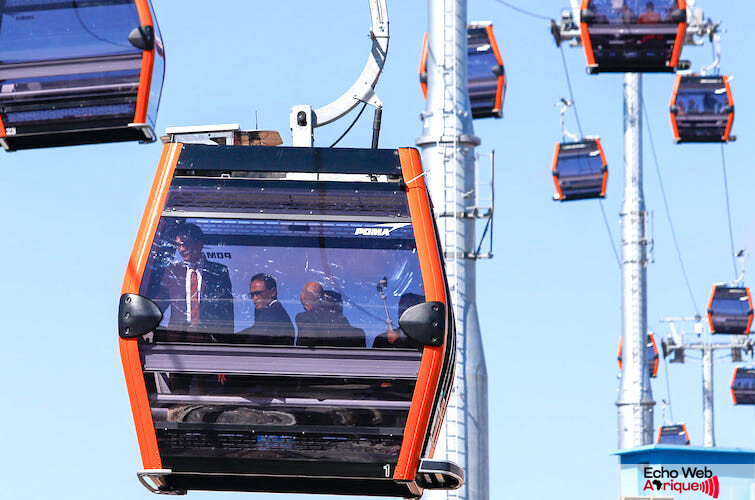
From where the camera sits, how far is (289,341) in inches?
414

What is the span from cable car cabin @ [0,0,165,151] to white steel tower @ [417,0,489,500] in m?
2.36

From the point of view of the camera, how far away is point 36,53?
1282 centimetres

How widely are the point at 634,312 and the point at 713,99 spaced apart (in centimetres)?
428

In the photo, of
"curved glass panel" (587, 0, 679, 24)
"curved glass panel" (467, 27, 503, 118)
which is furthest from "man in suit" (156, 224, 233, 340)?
"curved glass panel" (467, 27, 503, 118)

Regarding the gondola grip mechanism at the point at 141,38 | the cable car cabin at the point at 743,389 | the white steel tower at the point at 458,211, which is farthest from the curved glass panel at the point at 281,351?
the cable car cabin at the point at 743,389

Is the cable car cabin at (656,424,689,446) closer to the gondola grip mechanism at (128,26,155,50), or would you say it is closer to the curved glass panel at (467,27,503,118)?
the curved glass panel at (467,27,503,118)

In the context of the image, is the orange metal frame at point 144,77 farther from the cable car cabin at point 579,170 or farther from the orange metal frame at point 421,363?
the cable car cabin at point 579,170

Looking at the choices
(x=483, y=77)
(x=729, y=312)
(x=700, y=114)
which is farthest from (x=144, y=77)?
(x=729, y=312)

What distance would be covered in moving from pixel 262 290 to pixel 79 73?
10.2 feet

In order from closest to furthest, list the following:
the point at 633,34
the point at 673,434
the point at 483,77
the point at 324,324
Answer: the point at 324,324, the point at 633,34, the point at 483,77, the point at 673,434

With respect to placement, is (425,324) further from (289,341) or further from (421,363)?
(289,341)

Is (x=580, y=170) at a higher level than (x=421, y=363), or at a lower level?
higher

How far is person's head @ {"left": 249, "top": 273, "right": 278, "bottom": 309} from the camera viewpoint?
10523 millimetres

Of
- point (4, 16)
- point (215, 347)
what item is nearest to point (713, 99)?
point (4, 16)
